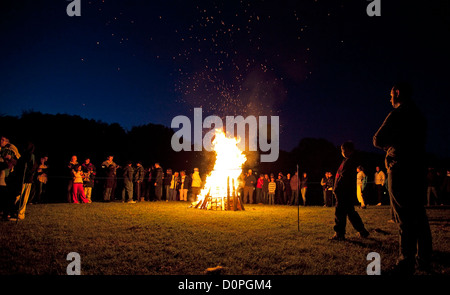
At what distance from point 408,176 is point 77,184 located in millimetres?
15332

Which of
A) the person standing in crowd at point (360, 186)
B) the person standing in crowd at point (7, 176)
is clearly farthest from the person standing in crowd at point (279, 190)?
the person standing in crowd at point (7, 176)

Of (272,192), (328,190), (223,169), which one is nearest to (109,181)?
(223,169)

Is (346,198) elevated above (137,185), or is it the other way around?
(346,198)

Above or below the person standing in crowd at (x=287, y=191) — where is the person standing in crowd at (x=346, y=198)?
above

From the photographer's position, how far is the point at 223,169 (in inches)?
539

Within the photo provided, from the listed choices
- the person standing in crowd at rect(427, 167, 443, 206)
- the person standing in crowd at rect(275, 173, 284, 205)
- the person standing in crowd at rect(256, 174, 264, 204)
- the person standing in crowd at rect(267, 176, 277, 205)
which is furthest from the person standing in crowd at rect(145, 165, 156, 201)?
the person standing in crowd at rect(427, 167, 443, 206)

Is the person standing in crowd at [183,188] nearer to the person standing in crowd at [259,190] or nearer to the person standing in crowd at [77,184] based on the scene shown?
the person standing in crowd at [259,190]

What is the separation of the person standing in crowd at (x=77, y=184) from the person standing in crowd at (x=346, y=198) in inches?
522

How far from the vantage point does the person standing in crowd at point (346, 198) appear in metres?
5.91

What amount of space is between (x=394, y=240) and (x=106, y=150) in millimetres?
31588

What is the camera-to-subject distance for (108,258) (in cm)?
440

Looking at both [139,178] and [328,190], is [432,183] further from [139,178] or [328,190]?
[139,178]

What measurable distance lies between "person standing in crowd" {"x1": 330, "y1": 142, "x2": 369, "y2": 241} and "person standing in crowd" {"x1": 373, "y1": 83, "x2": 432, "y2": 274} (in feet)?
6.60

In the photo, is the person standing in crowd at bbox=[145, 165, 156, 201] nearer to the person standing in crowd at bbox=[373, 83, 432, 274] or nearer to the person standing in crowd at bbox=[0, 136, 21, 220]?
the person standing in crowd at bbox=[0, 136, 21, 220]
